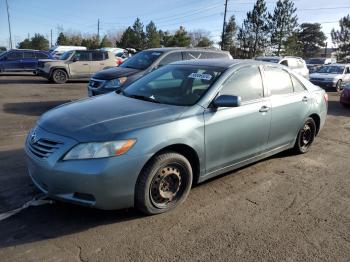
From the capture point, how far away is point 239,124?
4520 mm

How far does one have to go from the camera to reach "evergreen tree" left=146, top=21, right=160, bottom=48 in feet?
178

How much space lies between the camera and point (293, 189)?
15.5 feet

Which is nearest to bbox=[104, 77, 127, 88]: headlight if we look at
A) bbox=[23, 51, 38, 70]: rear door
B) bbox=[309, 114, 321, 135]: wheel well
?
bbox=[309, 114, 321, 135]: wheel well

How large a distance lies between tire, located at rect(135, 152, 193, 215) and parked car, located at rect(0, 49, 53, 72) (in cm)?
1909

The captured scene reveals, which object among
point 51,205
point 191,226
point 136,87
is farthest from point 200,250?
point 136,87

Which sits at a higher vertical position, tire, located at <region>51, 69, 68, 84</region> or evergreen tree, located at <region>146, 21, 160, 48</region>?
evergreen tree, located at <region>146, 21, 160, 48</region>

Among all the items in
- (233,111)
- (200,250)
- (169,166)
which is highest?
(233,111)

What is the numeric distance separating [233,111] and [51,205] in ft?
7.77

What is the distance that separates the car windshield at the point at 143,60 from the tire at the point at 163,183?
636 cm

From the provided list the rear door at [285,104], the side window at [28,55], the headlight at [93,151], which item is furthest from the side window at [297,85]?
the side window at [28,55]

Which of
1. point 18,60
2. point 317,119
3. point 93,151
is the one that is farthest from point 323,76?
point 93,151

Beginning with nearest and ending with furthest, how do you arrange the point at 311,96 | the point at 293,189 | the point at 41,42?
the point at 293,189 < the point at 311,96 < the point at 41,42

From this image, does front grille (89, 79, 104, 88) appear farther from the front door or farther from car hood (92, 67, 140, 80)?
the front door

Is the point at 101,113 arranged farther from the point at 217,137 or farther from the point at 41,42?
the point at 41,42
